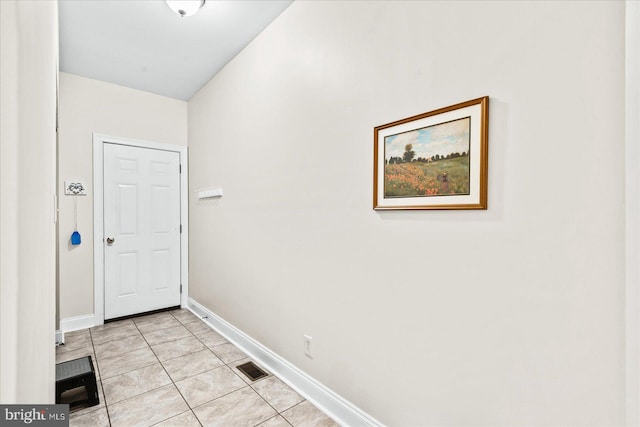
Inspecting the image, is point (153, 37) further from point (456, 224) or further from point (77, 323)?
point (77, 323)

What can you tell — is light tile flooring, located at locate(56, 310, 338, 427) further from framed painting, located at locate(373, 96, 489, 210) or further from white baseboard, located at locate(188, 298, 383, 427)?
framed painting, located at locate(373, 96, 489, 210)

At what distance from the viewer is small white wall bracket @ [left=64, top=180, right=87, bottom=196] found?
129 inches

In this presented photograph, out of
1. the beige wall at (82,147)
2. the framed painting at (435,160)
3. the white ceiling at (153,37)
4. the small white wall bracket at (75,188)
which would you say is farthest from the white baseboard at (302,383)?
the white ceiling at (153,37)

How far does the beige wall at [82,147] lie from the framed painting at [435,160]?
331 cm

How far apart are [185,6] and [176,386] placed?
2.70 m

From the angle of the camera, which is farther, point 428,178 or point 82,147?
point 82,147

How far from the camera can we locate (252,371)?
2447 millimetres

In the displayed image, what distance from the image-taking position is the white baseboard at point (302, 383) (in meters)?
1.78

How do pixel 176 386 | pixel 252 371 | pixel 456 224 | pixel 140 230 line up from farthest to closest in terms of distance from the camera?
pixel 140 230 → pixel 252 371 → pixel 176 386 → pixel 456 224

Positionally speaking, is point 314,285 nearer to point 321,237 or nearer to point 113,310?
point 321,237

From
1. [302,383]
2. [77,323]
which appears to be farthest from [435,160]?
[77,323]

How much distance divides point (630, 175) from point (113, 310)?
14.3 feet

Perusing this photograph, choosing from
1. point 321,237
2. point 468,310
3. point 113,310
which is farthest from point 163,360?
point 468,310

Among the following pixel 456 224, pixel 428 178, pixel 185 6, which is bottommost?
pixel 456 224
